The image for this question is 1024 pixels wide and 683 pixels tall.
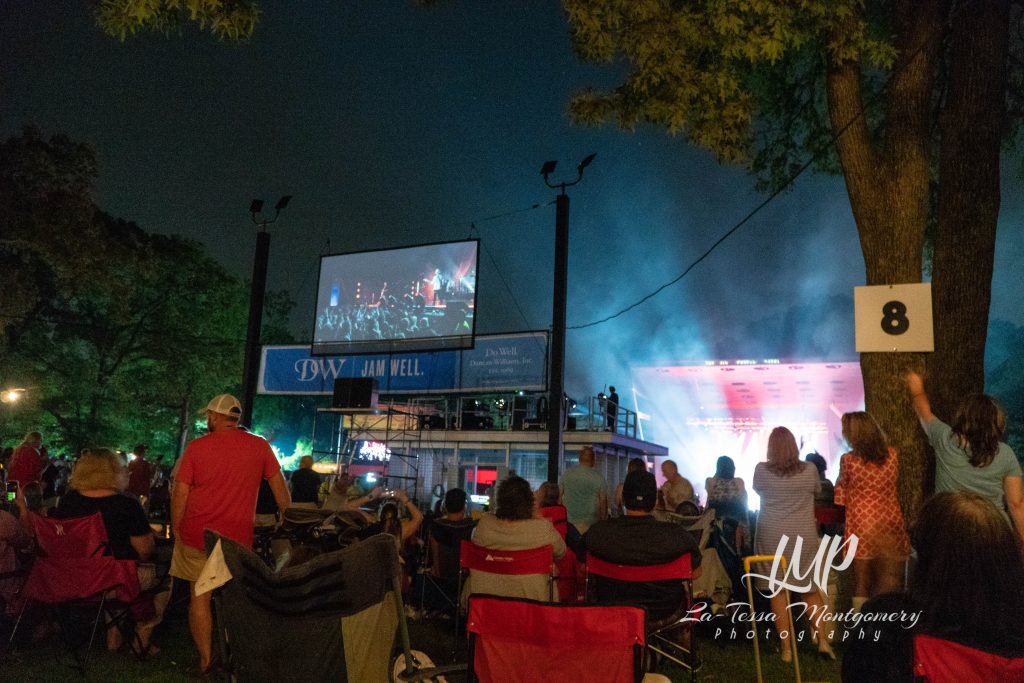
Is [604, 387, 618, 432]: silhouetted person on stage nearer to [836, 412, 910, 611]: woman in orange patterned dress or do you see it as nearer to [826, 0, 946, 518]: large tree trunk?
[826, 0, 946, 518]: large tree trunk

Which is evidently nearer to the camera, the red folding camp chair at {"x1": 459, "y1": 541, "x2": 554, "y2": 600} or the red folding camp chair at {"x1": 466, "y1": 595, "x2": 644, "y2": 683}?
the red folding camp chair at {"x1": 466, "y1": 595, "x2": 644, "y2": 683}

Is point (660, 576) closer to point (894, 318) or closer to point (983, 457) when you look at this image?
point (983, 457)

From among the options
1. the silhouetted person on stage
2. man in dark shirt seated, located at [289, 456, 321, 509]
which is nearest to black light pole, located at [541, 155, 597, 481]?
man in dark shirt seated, located at [289, 456, 321, 509]

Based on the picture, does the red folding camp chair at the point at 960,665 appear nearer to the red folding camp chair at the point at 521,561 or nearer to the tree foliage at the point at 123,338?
the red folding camp chair at the point at 521,561

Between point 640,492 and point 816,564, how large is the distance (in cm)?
175

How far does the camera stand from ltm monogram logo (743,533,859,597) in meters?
5.16

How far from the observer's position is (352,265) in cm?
1770

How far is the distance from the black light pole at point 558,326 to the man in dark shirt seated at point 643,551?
624 centimetres

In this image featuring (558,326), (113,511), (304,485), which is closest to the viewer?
(113,511)

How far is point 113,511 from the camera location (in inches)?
195

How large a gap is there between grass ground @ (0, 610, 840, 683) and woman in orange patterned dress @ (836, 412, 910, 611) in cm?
66

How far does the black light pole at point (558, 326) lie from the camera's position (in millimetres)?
10992

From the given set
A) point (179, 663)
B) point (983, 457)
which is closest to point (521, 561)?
point (179, 663)

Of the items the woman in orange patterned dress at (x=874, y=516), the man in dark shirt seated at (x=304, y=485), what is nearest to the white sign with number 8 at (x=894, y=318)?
the woman in orange patterned dress at (x=874, y=516)
